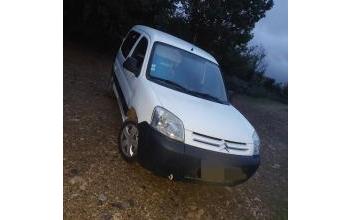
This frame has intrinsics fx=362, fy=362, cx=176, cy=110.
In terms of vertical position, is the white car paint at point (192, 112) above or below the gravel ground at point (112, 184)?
above

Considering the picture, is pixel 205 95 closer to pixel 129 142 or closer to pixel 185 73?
pixel 185 73

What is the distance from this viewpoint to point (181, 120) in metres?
2.83

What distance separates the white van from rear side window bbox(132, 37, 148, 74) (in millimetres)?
15

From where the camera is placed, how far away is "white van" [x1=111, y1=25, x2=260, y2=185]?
2.77 metres

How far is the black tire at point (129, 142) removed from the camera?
9.98ft

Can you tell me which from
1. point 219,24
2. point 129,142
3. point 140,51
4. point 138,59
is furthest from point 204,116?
point 219,24

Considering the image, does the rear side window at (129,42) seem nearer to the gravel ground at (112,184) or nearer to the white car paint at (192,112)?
the gravel ground at (112,184)

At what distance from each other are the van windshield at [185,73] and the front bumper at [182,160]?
71 cm

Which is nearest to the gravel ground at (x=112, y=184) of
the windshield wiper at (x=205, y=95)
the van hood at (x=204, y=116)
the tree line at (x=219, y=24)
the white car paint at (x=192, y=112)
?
the white car paint at (x=192, y=112)

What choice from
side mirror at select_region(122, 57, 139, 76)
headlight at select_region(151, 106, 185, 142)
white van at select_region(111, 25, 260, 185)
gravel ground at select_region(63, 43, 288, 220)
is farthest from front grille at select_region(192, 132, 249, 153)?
side mirror at select_region(122, 57, 139, 76)

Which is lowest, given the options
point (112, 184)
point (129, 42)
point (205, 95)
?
point (112, 184)

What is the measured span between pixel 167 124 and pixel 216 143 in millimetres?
420
